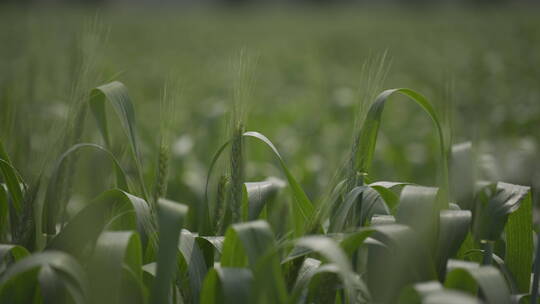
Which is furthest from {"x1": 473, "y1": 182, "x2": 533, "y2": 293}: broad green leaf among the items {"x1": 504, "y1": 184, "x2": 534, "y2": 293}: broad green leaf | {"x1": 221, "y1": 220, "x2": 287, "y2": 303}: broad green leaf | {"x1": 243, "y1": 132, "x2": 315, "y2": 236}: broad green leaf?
{"x1": 221, "y1": 220, "x2": 287, "y2": 303}: broad green leaf

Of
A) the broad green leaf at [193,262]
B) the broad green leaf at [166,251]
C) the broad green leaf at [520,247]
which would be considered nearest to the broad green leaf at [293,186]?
the broad green leaf at [193,262]

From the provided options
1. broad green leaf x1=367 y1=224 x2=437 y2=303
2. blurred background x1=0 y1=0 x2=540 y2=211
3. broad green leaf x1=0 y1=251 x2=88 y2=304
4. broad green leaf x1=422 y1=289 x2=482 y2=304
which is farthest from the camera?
blurred background x1=0 y1=0 x2=540 y2=211

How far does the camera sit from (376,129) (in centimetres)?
121

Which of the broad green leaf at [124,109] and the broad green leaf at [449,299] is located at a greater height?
the broad green leaf at [124,109]

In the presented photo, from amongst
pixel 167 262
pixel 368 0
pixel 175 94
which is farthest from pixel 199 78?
pixel 368 0

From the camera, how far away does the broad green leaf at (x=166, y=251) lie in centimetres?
91

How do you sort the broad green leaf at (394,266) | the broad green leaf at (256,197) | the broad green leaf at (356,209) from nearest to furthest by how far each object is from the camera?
the broad green leaf at (394,266) → the broad green leaf at (356,209) → the broad green leaf at (256,197)

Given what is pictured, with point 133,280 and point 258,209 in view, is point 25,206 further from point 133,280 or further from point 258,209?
point 258,209

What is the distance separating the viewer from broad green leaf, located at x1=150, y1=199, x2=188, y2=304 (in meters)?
0.91

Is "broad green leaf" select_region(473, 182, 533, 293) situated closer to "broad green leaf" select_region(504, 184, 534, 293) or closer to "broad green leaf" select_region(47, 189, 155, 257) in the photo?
"broad green leaf" select_region(504, 184, 534, 293)

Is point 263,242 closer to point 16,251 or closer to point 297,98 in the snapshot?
point 16,251

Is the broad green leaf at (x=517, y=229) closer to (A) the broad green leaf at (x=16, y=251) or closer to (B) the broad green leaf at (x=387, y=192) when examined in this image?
(B) the broad green leaf at (x=387, y=192)

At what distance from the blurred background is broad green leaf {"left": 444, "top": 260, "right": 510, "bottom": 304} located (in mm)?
322

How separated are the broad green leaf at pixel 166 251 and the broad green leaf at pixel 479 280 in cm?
55
